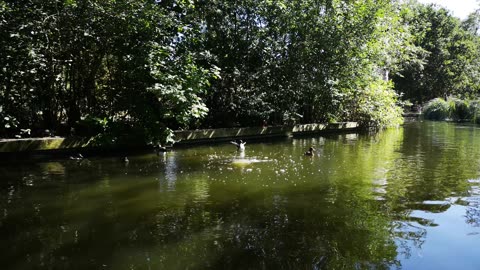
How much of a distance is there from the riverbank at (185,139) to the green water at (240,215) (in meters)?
1.10

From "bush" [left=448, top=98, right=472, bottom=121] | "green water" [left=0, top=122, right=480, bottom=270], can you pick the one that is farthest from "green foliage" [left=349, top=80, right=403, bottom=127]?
"green water" [left=0, top=122, right=480, bottom=270]

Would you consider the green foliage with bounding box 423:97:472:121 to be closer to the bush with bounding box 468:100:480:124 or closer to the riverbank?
the bush with bounding box 468:100:480:124

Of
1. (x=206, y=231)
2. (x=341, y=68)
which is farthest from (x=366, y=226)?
(x=341, y=68)

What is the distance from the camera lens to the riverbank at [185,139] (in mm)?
10880

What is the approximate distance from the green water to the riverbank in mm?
1096

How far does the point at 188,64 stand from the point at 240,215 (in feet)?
26.3

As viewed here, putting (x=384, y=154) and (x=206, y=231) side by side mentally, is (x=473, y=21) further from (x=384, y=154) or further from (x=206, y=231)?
(x=206, y=231)

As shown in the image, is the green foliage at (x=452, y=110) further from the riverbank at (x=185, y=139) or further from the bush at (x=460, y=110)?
the riverbank at (x=185, y=139)

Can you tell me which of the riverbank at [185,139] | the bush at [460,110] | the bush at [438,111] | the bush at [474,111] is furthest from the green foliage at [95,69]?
the bush at [438,111]

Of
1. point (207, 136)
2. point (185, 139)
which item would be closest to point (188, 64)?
point (185, 139)

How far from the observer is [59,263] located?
421cm

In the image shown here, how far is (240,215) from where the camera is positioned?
5922 mm

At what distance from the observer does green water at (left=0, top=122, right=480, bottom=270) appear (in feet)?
14.4

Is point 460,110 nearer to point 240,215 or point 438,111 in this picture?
point 438,111
